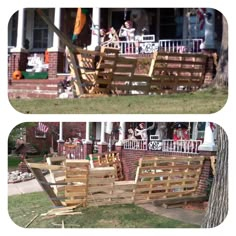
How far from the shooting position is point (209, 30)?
3.51 metres

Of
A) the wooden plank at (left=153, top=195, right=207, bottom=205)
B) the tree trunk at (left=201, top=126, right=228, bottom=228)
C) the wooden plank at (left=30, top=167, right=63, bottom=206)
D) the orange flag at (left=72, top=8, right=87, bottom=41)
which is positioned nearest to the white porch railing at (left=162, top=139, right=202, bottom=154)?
the tree trunk at (left=201, top=126, right=228, bottom=228)

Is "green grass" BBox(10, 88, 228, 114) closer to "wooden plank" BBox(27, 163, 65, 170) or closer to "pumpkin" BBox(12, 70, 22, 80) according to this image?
"pumpkin" BBox(12, 70, 22, 80)

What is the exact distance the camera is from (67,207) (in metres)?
3.50

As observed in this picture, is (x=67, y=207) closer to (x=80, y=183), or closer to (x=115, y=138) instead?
(x=80, y=183)

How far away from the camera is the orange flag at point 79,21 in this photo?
11.5 feet

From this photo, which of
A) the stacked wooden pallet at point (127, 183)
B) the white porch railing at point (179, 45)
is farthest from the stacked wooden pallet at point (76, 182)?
the white porch railing at point (179, 45)

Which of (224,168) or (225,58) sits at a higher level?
(225,58)

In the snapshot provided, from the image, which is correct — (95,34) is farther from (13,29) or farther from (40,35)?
(13,29)

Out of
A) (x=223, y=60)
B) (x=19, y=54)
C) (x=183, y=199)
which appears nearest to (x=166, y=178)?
(x=183, y=199)

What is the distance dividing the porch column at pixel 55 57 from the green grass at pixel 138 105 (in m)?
0.20

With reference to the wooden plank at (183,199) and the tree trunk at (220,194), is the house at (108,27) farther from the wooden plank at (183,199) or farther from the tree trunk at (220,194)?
the wooden plank at (183,199)

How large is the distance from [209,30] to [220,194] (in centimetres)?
84

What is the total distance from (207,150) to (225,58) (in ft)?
1.58

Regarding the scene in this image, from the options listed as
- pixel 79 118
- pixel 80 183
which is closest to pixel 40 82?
pixel 79 118
